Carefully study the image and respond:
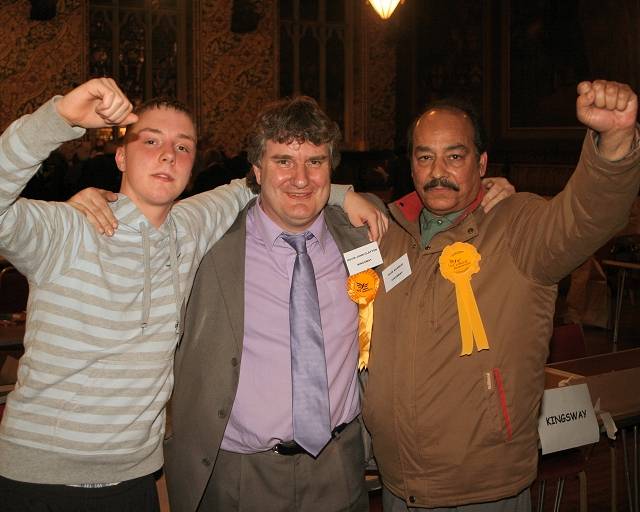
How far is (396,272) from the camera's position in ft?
7.88

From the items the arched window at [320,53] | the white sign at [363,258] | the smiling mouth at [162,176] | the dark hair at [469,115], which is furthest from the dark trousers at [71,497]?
the arched window at [320,53]

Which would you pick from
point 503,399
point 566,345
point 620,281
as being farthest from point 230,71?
point 503,399

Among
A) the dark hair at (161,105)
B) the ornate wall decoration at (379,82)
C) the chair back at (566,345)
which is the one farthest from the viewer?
the ornate wall decoration at (379,82)

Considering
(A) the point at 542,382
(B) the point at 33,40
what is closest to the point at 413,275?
(A) the point at 542,382

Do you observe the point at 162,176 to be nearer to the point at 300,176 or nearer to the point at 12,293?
the point at 300,176

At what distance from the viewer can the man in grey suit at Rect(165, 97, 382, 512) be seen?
2.29m

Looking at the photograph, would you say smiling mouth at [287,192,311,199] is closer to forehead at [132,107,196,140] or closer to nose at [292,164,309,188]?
nose at [292,164,309,188]

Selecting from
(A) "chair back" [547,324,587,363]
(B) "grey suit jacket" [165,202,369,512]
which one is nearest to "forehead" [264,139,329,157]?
(B) "grey suit jacket" [165,202,369,512]

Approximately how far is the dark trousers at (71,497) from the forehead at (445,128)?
1.32 m

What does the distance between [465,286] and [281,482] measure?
2.61 ft

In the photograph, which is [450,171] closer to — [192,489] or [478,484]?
[478,484]

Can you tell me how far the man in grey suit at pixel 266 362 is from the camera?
2295mm

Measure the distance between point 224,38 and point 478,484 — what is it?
12028 mm

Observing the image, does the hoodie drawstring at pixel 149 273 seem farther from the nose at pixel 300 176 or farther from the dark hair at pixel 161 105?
the nose at pixel 300 176
